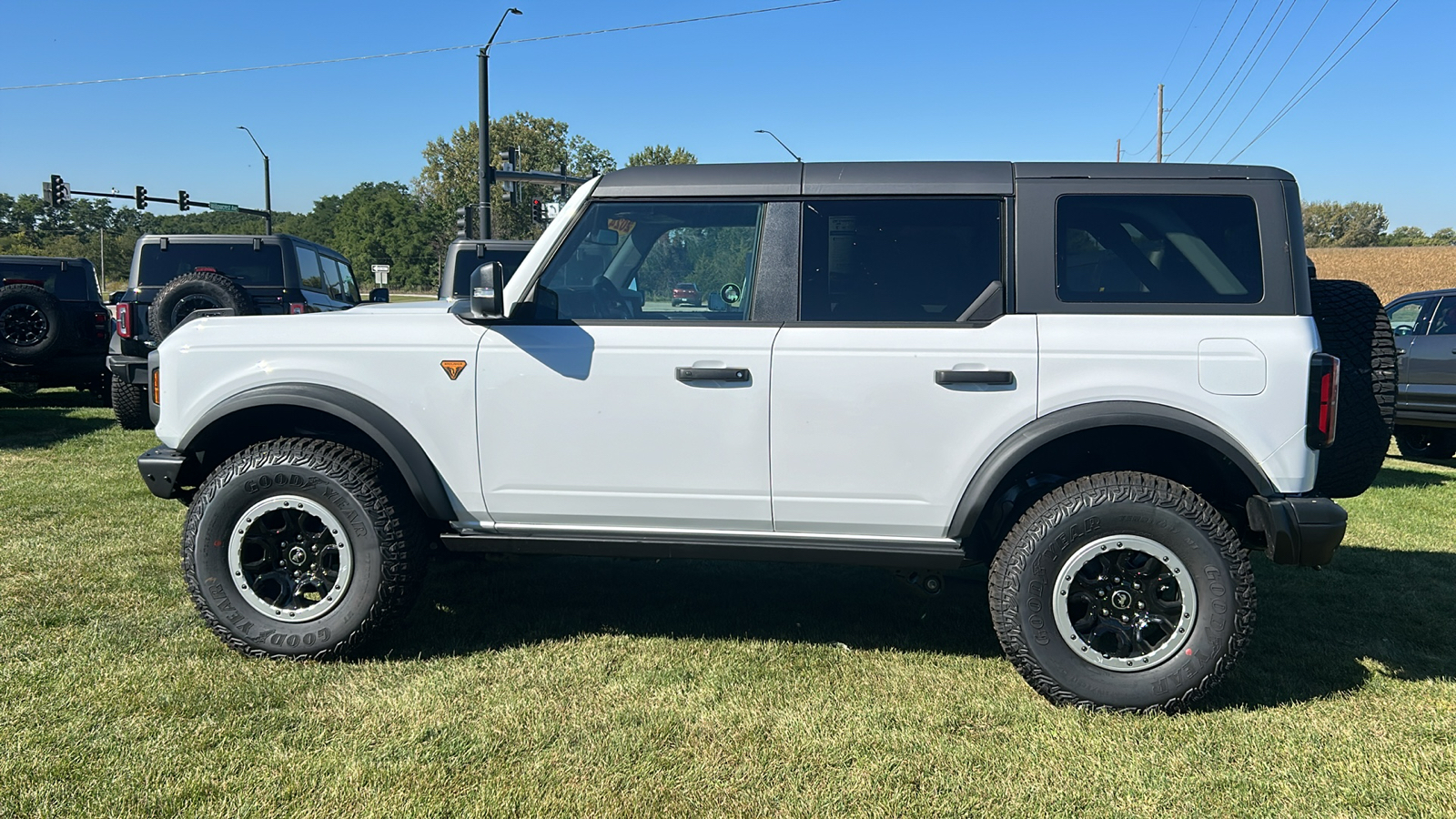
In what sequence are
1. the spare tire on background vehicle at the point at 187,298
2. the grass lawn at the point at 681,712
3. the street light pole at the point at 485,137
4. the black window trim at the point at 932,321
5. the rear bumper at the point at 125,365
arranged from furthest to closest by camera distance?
the street light pole at the point at 485,137 < the rear bumper at the point at 125,365 < the spare tire on background vehicle at the point at 187,298 < the black window trim at the point at 932,321 < the grass lawn at the point at 681,712

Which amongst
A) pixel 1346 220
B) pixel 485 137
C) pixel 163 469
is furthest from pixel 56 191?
pixel 1346 220

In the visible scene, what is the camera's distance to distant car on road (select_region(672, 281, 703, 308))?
3.61 metres

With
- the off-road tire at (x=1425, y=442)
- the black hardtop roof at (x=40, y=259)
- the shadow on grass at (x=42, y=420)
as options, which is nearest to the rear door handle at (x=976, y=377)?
the off-road tire at (x=1425, y=442)

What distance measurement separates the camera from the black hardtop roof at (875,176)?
3.46 meters

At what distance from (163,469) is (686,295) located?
2.28 meters

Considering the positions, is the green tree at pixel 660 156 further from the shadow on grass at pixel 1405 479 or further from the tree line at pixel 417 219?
the shadow on grass at pixel 1405 479

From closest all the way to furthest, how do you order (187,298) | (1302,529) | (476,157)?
(1302,529) < (187,298) < (476,157)

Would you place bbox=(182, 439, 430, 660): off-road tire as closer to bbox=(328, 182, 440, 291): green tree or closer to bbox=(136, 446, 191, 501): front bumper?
bbox=(136, 446, 191, 501): front bumper

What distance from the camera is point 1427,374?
9.15 m

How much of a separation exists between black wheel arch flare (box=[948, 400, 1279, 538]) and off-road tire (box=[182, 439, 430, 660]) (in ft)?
7.25

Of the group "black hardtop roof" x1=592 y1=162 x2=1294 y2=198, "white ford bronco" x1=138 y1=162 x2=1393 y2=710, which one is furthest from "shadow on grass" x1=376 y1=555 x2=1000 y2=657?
"black hardtop roof" x1=592 y1=162 x2=1294 y2=198

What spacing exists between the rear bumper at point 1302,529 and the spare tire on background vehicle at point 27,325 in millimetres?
12215

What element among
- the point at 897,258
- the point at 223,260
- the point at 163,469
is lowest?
the point at 163,469

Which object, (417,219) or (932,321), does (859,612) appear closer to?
(932,321)
